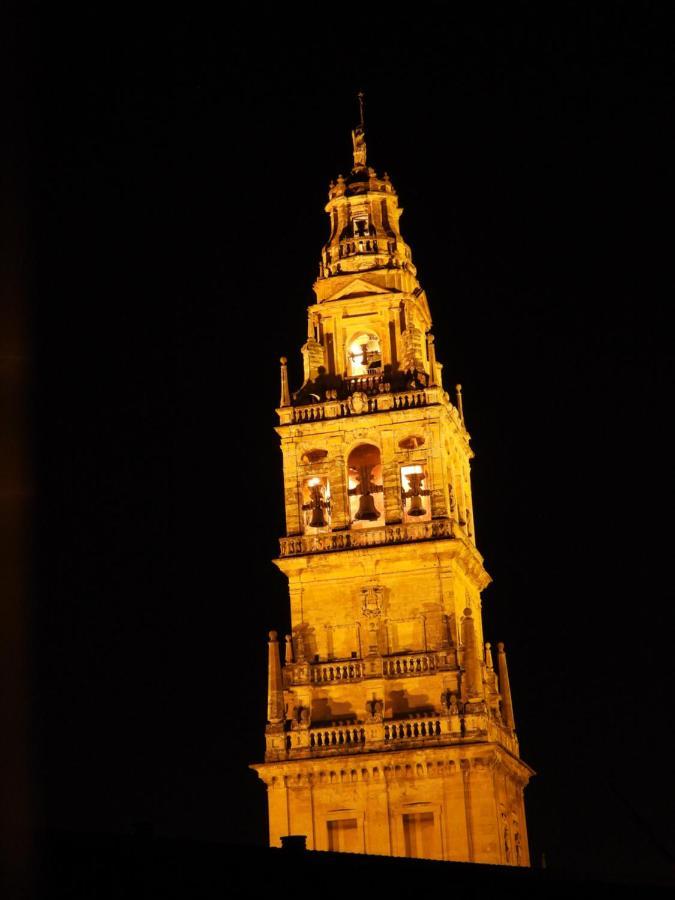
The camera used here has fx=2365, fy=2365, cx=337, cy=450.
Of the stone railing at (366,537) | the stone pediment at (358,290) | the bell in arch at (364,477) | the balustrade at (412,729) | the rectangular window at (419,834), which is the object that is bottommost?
the rectangular window at (419,834)

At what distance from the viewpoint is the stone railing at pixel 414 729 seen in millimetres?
66812

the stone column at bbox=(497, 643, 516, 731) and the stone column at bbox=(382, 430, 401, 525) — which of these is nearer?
the stone column at bbox=(382, 430, 401, 525)

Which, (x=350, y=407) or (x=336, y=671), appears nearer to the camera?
(x=336, y=671)

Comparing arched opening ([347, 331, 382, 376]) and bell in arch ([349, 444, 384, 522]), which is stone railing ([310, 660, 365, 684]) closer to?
bell in arch ([349, 444, 384, 522])

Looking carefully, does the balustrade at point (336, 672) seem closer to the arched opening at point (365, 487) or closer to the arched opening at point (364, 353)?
the arched opening at point (365, 487)

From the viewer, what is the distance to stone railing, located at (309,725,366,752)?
67.1 meters

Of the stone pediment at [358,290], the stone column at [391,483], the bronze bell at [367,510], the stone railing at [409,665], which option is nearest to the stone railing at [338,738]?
the stone railing at [409,665]

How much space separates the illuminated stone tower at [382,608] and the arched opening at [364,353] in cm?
7

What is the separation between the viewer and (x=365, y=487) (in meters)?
71.0

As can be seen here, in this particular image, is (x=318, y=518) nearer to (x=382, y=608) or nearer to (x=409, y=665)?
(x=382, y=608)

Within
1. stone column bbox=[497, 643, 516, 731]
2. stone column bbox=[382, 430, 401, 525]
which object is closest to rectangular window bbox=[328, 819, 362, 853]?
stone column bbox=[497, 643, 516, 731]

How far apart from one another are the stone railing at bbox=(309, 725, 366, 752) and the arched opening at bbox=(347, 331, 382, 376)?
1147cm

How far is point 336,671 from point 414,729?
3123 millimetres

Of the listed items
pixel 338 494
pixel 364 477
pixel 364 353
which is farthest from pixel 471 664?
pixel 364 353
